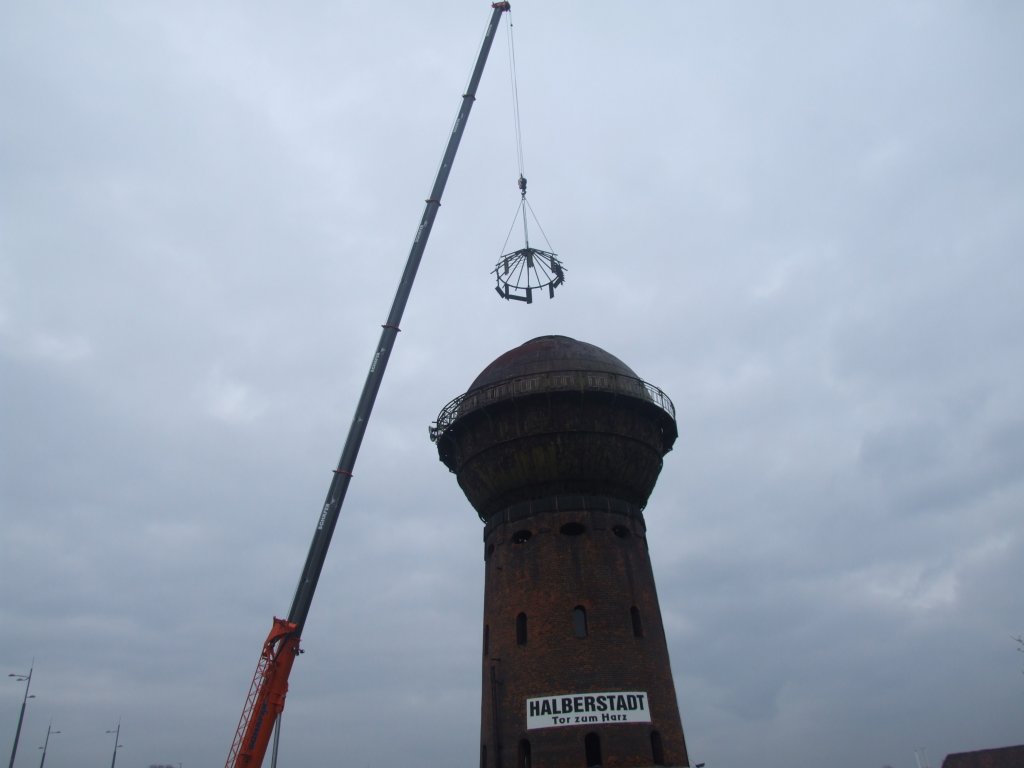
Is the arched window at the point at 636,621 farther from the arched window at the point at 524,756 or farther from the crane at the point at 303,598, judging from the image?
the crane at the point at 303,598

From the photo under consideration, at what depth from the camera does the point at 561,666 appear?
73.5 feet

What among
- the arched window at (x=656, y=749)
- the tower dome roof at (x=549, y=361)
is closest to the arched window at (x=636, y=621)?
the arched window at (x=656, y=749)

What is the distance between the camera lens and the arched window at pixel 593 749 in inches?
835

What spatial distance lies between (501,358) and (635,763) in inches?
538

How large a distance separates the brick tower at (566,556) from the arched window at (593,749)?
4cm

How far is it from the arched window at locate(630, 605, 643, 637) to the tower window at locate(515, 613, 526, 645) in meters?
3.20

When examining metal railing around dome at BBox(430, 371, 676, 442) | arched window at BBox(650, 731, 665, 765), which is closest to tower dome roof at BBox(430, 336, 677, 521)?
metal railing around dome at BBox(430, 371, 676, 442)

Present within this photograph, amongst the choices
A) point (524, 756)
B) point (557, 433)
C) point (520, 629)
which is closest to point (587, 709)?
point (524, 756)

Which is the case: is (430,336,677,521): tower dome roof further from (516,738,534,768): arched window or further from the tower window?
(516,738,534,768): arched window

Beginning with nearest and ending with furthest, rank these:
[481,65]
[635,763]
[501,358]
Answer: [635,763] → [501,358] → [481,65]

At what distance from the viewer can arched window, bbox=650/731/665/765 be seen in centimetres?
2169

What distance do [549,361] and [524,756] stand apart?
11904mm

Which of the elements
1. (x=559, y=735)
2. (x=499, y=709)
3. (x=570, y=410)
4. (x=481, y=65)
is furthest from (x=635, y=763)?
(x=481, y=65)

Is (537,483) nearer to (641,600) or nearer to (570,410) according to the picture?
(570,410)
